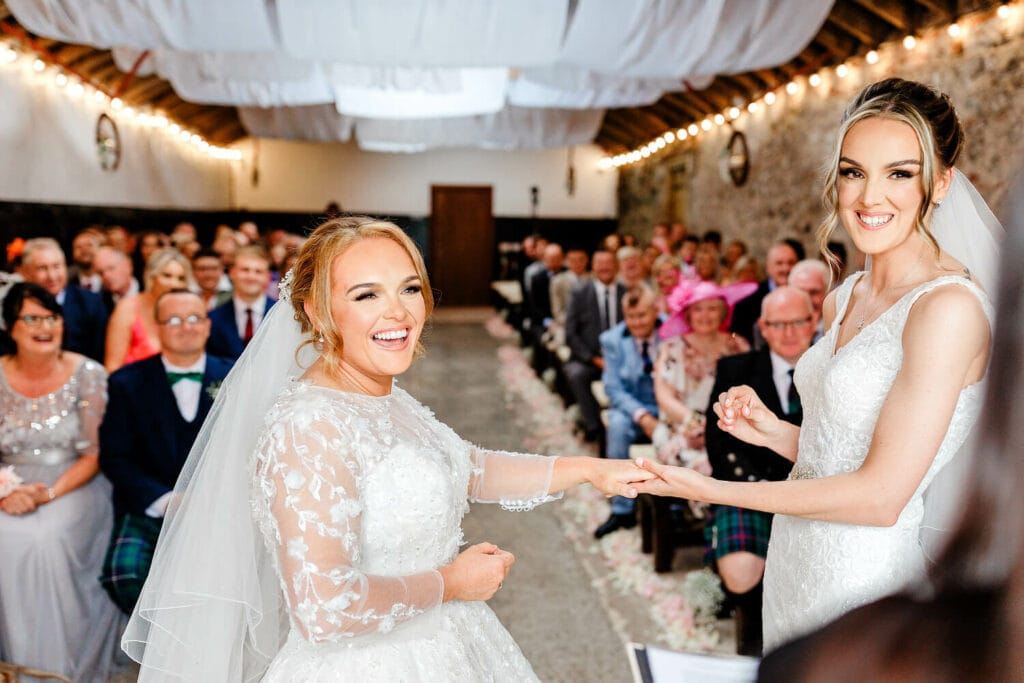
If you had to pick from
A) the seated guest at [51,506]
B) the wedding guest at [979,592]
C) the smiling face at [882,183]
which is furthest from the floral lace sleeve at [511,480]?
the seated guest at [51,506]

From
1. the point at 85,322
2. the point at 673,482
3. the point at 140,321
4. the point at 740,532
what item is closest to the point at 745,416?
the point at 673,482

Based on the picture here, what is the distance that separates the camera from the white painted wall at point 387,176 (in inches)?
674

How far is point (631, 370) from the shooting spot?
16.8ft

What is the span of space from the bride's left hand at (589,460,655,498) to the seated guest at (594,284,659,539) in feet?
9.39

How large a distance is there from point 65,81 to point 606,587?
8.34m

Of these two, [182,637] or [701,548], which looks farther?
[701,548]

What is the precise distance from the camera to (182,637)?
1.76m

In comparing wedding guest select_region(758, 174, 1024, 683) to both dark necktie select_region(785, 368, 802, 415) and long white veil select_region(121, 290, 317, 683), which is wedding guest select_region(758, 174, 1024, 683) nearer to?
long white veil select_region(121, 290, 317, 683)

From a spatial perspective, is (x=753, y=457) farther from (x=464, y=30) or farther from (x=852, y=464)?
(x=464, y=30)

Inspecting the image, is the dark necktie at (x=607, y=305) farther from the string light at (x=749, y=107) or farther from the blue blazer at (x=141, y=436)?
the blue blazer at (x=141, y=436)

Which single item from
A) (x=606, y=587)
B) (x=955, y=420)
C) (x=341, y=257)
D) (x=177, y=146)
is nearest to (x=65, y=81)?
(x=177, y=146)

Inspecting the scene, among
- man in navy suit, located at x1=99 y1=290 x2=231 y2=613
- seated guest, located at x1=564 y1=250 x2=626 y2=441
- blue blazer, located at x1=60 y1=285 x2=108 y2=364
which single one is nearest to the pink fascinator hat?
seated guest, located at x1=564 y1=250 x2=626 y2=441

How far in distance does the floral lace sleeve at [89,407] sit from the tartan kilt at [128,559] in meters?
0.36

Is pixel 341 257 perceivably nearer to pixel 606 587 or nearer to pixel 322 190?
pixel 606 587
